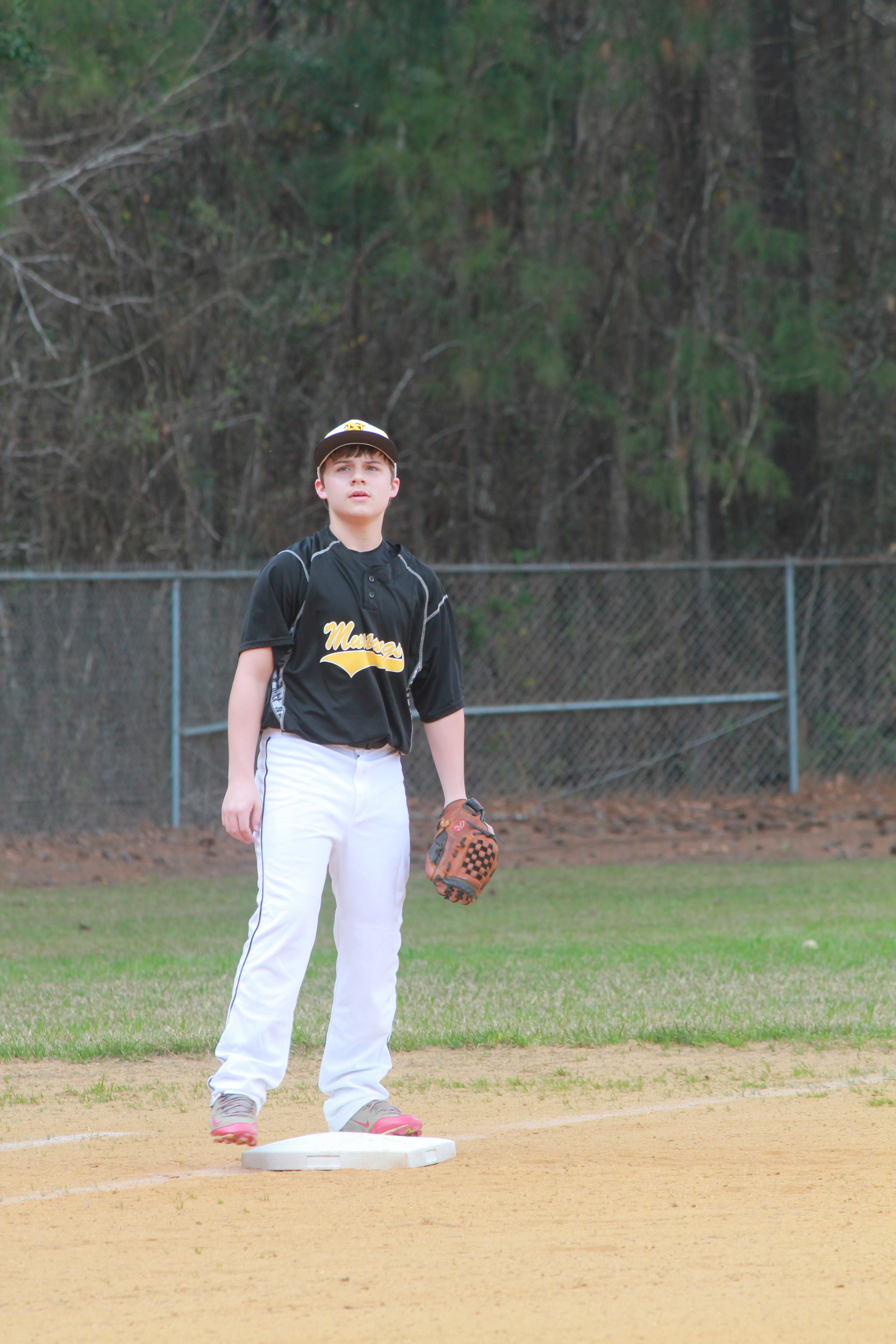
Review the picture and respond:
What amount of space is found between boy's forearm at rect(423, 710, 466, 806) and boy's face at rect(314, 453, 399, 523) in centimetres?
68

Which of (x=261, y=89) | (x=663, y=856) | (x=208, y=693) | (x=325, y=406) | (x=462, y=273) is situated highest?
(x=261, y=89)

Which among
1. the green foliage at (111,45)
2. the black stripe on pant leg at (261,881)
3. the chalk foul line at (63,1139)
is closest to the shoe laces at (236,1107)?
the black stripe on pant leg at (261,881)

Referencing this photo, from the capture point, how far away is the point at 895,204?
754 inches

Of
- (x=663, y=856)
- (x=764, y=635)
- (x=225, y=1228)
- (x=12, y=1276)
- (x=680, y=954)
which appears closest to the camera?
(x=12, y=1276)

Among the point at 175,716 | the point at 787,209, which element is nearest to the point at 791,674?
the point at 787,209

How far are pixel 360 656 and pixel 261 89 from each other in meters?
15.9

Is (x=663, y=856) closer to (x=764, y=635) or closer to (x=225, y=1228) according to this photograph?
(x=764, y=635)

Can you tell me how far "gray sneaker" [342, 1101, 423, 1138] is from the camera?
16.5ft

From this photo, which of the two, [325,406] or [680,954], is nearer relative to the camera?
[680,954]

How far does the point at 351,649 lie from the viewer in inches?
201

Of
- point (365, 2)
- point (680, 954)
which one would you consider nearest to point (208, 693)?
point (680, 954)

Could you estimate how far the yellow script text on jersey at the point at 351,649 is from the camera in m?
5.09

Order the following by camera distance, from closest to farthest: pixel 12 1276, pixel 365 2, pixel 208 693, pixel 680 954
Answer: pixel 12 1276 → pixel 680 954 → pixel 208 693 → pixel 365 2

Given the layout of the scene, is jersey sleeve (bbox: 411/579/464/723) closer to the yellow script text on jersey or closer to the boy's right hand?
the yellow script text on jersey
